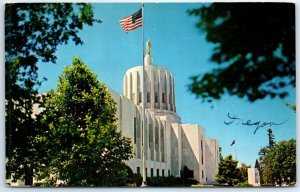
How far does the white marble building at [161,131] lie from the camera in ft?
32.1

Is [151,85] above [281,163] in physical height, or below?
above

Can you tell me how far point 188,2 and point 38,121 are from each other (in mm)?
2856

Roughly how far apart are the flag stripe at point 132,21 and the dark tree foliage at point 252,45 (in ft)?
2.53

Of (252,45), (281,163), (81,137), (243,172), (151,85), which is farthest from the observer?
(151,85)

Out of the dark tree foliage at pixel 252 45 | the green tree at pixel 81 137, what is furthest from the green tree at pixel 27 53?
the dark tree foliage at pixel 252 45

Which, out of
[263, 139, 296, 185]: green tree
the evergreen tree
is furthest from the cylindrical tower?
[263, 139, 296, 185]: green tree

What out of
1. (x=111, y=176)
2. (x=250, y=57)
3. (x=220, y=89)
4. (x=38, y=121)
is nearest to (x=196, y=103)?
(x=220, y=89)

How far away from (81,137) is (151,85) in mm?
1337

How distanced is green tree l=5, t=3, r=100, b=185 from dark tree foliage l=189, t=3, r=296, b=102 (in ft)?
6.11

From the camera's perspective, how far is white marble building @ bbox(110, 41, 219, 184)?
980 cm

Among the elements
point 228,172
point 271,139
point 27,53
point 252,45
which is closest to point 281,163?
point 271,139

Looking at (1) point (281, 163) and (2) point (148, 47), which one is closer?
(1) point (281, 163)

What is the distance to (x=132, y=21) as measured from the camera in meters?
9.71

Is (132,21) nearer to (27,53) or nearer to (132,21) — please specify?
(132,21)
